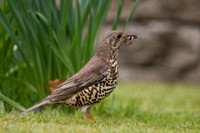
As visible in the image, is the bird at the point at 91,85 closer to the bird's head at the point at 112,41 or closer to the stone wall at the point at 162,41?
the bird's head at the point at 112,41

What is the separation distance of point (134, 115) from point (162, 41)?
4.88 m

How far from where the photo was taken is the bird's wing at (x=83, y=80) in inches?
145

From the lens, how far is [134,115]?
482 centimetres

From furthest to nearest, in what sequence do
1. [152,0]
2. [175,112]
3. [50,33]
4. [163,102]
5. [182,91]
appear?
[152,0] → [182,91] → [163,102] → [175,112] → [50,33]

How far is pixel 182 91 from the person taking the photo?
8.02 metres

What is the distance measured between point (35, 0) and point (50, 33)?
497 mm

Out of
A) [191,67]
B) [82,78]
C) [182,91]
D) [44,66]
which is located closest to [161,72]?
[191,67]

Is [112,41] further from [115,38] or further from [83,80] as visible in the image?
[83,80]

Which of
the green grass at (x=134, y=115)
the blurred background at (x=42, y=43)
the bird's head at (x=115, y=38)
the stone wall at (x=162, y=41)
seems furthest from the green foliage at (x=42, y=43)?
the stone wall at (x=162, y=41)

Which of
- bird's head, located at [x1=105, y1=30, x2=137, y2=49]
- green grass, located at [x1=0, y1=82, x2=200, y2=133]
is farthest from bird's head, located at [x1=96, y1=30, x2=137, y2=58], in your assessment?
green grass, located at [x1=0, y1=82, x2=200, y2=133]

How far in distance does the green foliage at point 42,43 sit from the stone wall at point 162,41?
4613mm

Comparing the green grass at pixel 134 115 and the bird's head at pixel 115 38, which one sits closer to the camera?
the green grass at pixel 134 115

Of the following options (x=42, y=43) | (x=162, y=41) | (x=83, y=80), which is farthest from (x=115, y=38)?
(x=162, y=41)

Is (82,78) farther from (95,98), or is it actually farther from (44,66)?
(44,66)
